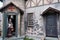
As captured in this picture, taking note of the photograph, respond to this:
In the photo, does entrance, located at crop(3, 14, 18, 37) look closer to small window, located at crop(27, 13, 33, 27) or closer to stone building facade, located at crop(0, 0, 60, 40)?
stone building facade, located at crop(0, 0, 60, 40)

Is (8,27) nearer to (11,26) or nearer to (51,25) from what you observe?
(11,26)

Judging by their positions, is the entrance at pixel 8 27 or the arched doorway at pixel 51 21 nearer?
the arched doorway at pixel 51 21

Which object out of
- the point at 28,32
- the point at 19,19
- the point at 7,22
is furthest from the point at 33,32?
the point at 7,22

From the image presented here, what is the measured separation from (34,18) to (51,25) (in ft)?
6.64

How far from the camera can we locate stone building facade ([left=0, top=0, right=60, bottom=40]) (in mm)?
11523

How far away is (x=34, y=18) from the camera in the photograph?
13125mm

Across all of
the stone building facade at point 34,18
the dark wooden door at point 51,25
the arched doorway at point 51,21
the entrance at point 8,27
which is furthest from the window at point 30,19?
the dark wooden door at point 51,25

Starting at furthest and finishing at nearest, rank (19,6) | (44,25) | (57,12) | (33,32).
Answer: (19,6)
(33,32)
(44,25)
(57,12)

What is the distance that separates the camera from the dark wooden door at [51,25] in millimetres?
11597

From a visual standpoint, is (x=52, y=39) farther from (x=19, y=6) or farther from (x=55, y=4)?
(x=19, y=6)

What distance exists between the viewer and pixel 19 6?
1411 cm

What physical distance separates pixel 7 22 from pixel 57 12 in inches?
211

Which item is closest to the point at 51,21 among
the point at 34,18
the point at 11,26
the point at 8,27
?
the point at 34,18

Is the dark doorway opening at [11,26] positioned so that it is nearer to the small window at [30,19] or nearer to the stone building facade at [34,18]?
the stone building facade at [34,18]
